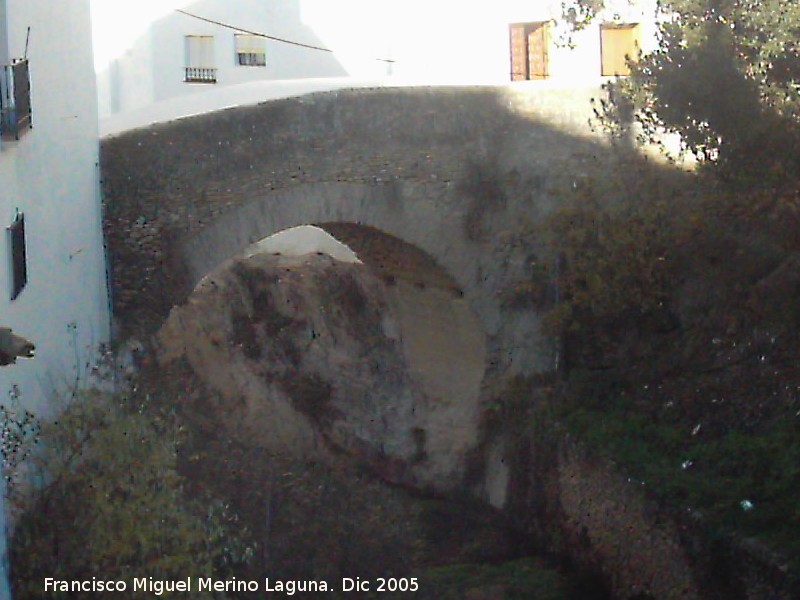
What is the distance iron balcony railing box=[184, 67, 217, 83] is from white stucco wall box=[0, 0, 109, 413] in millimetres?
8194

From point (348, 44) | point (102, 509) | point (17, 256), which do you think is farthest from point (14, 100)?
point (348, 44)

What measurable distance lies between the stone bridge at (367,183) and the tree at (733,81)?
180 centimetres

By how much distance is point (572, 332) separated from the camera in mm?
12430

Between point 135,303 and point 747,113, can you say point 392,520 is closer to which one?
point 135,303

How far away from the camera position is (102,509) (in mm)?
7773

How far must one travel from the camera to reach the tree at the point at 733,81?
34.5 ft

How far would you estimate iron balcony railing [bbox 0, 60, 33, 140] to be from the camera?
8.11 metres

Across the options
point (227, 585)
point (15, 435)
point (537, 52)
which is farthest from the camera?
point (537, 52)

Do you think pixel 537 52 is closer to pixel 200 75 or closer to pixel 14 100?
pixel 200 75

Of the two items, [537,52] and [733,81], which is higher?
[537,52]

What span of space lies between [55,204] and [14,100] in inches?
59.3

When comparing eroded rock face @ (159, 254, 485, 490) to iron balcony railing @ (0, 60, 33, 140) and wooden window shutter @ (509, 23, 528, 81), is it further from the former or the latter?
iron balcony railing @ (0, 60, 33, 140)

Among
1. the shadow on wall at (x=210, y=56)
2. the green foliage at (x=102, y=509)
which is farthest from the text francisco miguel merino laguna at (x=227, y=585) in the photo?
the shadow on wall at (x=210, y=56)

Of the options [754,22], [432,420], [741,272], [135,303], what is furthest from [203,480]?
[754,22]
